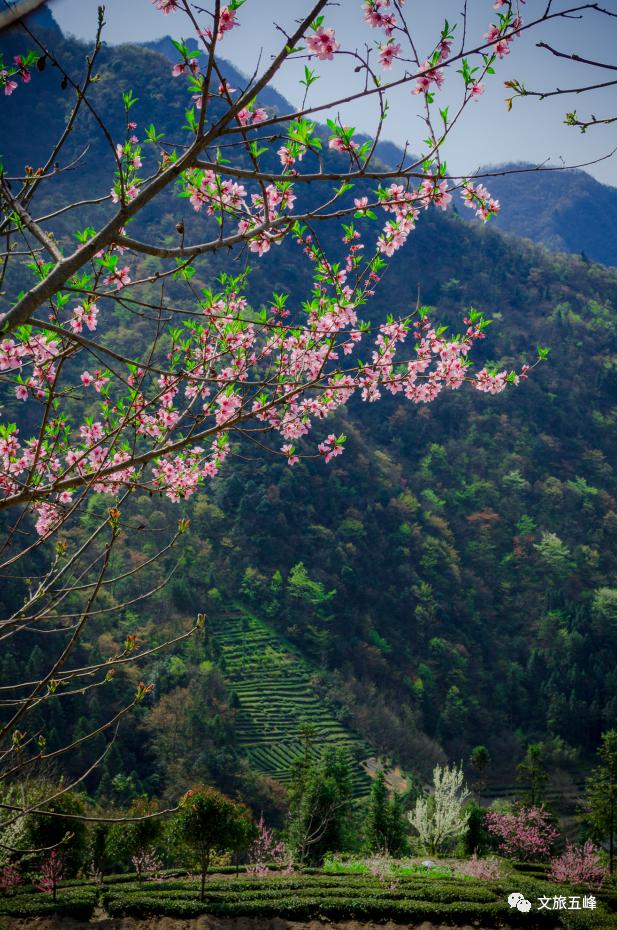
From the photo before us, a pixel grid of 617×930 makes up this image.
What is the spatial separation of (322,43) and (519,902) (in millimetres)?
9372

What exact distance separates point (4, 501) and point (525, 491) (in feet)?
147

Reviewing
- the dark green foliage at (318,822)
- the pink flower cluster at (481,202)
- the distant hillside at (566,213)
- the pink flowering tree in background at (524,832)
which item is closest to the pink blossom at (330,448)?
the pink flower cluster at (481,202)

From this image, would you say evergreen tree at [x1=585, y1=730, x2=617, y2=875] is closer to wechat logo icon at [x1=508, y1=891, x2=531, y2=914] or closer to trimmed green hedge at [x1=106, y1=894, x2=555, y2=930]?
wechat logo icon at [x1=508, y1=891, x2=531, y2=914]

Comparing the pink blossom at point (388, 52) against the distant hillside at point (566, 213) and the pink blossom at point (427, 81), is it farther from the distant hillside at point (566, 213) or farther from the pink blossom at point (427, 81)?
the distant hillside at point (566, 213)

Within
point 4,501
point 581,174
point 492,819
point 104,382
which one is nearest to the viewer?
point 4,501

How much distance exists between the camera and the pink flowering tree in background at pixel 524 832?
14234mm

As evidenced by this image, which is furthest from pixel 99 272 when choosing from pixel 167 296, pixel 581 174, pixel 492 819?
pixel 581 174

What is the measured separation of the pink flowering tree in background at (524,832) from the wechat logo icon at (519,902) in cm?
721

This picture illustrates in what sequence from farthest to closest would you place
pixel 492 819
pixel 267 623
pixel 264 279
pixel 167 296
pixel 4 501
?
pixel 264 279 < pixel 167 296 < pixel 267 623 < pixel 492 819 < pixel 4 501

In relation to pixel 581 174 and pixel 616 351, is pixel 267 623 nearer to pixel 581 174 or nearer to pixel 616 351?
pixel 616 351

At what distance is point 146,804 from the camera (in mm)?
11125

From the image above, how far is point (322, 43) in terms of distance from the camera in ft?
6.47

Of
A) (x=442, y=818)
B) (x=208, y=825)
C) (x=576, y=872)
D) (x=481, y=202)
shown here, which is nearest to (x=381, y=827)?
(x=442, y=818)

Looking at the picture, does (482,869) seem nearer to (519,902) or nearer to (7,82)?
(519,902)
